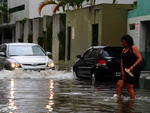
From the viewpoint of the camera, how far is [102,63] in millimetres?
21562

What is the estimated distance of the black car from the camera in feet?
70.3

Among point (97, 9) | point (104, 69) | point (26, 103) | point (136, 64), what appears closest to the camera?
point (26, 103)

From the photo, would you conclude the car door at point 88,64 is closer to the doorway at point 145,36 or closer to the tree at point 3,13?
the doorway at point 145,36

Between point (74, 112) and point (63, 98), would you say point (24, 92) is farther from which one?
point (74, 112)

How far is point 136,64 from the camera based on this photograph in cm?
1384

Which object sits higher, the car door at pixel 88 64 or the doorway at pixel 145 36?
the doorway at pixel 145 36

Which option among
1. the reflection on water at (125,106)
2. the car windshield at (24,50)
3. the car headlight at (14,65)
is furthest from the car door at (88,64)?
the reflection on water at (125,106)

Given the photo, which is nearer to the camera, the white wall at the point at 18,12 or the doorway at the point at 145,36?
the doorway at the point at 145,36

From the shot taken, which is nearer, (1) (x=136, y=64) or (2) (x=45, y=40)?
(1) (x=136, y=64)

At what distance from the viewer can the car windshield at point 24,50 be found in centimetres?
2430

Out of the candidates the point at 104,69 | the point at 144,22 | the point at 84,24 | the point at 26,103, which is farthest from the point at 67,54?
the point at 26,103

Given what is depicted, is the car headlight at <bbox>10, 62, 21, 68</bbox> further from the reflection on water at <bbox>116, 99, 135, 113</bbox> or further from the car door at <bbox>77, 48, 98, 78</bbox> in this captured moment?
the reflection on water at <bbox>116, 99, 135, 113</bbox>

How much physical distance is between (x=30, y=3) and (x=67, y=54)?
23354mm

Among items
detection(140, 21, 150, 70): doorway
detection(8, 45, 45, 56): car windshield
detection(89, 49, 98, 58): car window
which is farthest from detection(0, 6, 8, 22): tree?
detection(89, 49, 98, 58): car window
